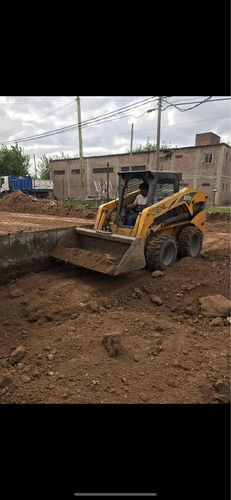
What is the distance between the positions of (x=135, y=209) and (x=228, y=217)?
36.4ft

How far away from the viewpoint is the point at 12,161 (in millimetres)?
36281

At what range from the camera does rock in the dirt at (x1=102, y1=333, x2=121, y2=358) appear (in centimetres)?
320

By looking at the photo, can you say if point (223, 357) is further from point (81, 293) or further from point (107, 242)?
point (107, 242)

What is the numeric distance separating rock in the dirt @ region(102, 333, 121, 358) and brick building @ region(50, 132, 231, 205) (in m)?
21.5

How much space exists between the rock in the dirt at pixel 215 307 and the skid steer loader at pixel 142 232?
1.23m

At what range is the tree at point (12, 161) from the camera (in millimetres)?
36062

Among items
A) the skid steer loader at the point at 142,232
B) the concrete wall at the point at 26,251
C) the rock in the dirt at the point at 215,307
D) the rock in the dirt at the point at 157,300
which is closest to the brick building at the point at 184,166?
the skid steer loader at the point at 142,232

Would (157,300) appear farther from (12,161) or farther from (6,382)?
(12,161)

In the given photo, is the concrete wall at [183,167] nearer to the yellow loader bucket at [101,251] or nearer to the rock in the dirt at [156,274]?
the yellow loader bucket at [101,251]

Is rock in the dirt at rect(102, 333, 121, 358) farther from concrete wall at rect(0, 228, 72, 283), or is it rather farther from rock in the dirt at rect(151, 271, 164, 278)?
concrete wall at rect(0, 228, 72, 283)

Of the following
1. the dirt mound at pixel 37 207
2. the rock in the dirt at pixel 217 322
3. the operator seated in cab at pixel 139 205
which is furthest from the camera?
the dirt mound at pixel 37 207

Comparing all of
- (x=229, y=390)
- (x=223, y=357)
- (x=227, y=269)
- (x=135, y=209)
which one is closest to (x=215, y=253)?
(x=227, y=269)

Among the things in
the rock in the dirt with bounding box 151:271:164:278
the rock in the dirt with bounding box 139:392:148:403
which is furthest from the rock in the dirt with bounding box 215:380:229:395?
the rock in the dirt with bounding box 151:271:164:278

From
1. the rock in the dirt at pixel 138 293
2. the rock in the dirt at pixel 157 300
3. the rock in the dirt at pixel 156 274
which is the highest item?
the rock in the dirt at pixel 156 274
